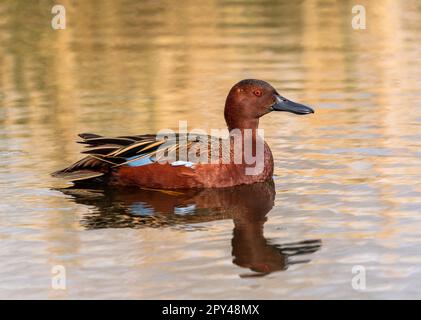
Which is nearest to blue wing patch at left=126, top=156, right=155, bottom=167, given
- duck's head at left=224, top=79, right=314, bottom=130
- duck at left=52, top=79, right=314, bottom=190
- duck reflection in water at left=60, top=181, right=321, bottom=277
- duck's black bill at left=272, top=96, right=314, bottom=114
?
duck at left=52, top=79, right=314, bottom=190

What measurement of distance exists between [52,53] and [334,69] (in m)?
5.23

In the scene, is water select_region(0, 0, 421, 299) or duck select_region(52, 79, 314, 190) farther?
duck select_region(52, 79, 314, 190)

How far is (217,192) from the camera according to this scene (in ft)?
34.2

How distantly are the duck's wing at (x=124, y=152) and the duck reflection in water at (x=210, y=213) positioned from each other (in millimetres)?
242

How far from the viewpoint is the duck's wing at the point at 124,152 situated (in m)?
10.7

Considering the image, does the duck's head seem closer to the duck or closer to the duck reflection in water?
the duck

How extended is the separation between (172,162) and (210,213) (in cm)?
119

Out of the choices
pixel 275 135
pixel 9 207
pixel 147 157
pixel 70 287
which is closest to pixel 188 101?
pixel 275 135

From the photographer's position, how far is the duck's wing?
421 inches

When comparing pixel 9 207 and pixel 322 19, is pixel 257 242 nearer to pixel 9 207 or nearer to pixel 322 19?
pixel 9 207

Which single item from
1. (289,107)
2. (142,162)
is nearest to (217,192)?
(142,162)

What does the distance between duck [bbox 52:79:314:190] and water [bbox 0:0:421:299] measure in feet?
0.61

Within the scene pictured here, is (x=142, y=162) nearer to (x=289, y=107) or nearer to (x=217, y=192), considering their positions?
(x=217, y=192)

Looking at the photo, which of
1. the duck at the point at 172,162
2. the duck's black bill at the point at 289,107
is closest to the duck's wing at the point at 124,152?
the duck at the point at 172,162
